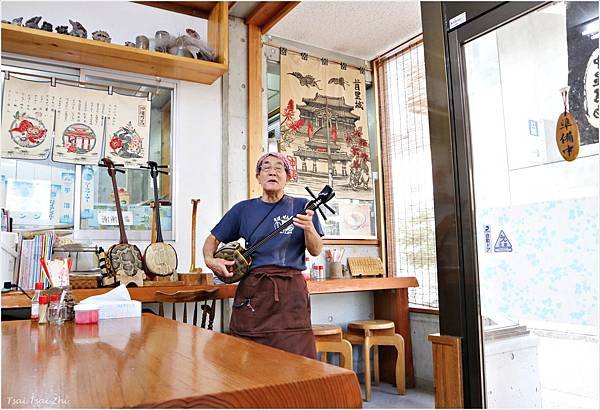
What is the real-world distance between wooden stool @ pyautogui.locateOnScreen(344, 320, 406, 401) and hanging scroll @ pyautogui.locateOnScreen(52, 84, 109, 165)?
2.47 metres

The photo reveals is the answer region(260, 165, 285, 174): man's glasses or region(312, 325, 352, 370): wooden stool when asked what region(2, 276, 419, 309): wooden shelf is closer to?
region(312, 325, 352, 370): wooden stool

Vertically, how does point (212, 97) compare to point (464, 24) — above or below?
above

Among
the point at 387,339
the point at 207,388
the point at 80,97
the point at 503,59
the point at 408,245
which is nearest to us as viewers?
the point at 207,388

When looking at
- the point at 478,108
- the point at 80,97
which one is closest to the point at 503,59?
the point at 478,108

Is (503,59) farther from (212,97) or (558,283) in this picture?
(212,97)

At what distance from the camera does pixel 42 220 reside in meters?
3.27

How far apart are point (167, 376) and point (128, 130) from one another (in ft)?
10.4

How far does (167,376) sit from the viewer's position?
82 centimetres

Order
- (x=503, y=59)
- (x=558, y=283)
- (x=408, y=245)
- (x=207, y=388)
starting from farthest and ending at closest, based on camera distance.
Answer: (x=408, y=245) < (x=503, y=59) < (x=558, y=283) < (x=207, y=388)

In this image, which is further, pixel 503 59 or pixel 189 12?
pixel 189 12

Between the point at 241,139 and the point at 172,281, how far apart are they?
4.55 feet

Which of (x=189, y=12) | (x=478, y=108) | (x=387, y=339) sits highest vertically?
(x=189, y=12)

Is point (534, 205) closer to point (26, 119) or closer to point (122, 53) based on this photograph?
point (122, 53)

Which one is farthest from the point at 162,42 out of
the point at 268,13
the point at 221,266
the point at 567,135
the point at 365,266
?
the point at 567,135
